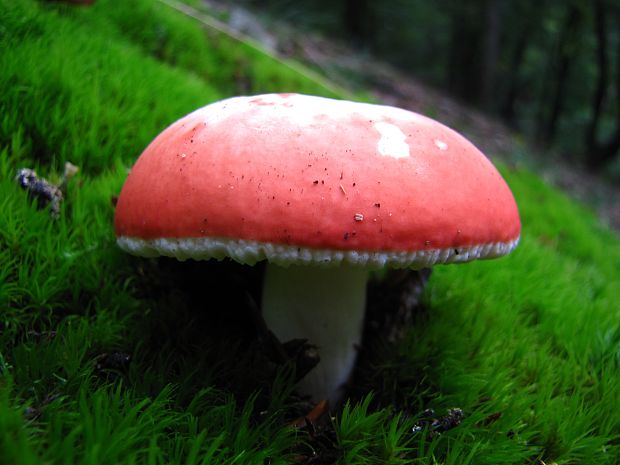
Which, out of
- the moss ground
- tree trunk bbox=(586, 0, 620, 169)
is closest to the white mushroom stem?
the moss ground

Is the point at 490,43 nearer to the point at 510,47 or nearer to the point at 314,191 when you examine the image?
the point at 510,47

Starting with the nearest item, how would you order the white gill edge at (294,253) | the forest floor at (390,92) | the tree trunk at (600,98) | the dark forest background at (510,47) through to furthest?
1. the white gill edge at (294,253)
2. the forest floor at (390,92)
3. the tree trunk at (600,98)
4. the dark forest background at (510,47)

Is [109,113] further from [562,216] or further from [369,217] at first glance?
[562,216]

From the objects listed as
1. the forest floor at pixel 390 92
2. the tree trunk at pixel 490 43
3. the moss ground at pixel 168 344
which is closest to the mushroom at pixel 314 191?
the moss ground at pixel 168 344

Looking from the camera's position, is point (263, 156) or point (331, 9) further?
point (331, 9)

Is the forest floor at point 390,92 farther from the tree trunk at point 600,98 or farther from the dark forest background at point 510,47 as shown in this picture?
the tree trunk at point 600,98

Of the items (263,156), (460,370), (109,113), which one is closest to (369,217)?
(263,156)
